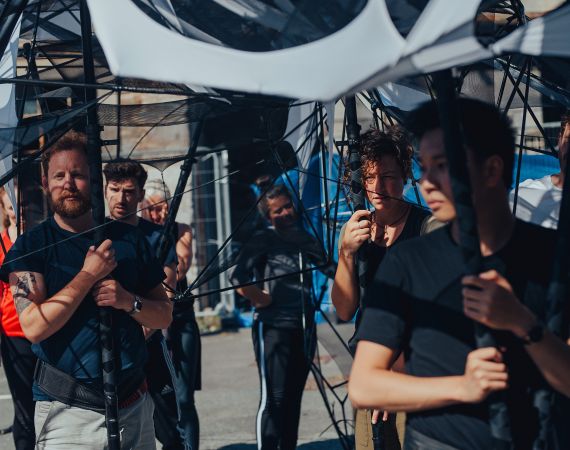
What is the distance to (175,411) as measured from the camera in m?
5.45

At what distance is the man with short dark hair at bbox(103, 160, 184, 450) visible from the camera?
17.6ft

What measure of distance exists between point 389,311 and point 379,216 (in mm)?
1780

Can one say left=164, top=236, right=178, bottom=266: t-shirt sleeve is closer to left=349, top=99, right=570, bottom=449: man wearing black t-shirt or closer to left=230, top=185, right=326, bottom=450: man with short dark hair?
left=230, top=185, right=326, bottom=450: man with short dark hair

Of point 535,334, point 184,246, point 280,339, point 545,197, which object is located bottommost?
point 280,339

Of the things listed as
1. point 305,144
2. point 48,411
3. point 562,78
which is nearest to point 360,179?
point 305,144

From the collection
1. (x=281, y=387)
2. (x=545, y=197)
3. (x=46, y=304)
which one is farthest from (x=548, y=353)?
(x=281, y=387)

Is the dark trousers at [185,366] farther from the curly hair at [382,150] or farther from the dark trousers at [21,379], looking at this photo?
the curly hair at [382,150]

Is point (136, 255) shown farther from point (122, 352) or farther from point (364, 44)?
point (364, 44)

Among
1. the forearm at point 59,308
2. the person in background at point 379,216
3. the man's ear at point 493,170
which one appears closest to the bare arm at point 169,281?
the person in background at point 379,216

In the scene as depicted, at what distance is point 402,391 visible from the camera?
8.22 feet

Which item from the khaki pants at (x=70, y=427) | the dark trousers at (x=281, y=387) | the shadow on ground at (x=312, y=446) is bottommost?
the shadow on ground at (x=312, y=446)

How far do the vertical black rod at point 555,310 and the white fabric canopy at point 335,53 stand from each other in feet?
1.69

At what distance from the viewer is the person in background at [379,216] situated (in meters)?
4.19

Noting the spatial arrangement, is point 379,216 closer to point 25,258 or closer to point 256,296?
point 25,258
